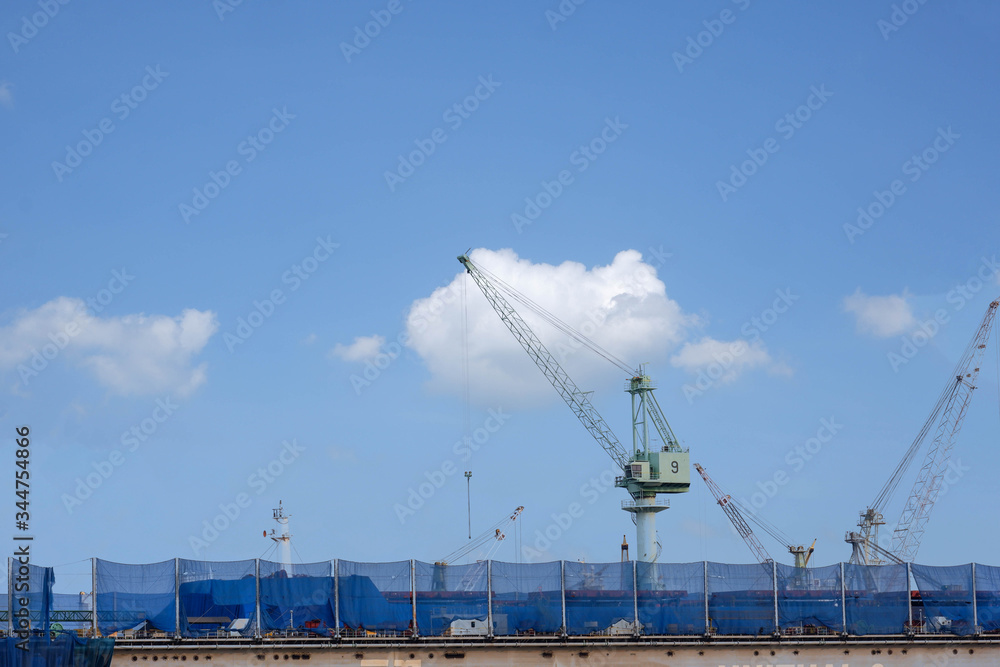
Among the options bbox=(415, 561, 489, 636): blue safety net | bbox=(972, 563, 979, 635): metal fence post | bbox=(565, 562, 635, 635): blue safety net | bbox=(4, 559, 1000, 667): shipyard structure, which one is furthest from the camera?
bbox=(972, 563, 979, 635): metal fence post

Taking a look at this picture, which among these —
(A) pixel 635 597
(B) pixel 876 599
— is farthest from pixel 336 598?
(B) pixel 876 599

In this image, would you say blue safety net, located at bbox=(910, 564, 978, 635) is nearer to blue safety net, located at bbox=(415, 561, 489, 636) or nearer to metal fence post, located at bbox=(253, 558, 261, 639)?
blue safety net, located at bbox=(415, 561, 489, 636)

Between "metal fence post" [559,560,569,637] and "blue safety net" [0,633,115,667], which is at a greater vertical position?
"metal fence post" [559,560,569,637]

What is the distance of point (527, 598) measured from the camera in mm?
54781

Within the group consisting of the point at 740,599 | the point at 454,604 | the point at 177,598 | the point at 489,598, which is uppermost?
the point at 177,598

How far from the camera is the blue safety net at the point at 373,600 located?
174 feet

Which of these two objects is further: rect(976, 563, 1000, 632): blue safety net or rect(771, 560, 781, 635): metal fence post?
rect(976, 563, 1000, 632): blue safety net

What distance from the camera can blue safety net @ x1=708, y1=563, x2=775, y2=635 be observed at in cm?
5603

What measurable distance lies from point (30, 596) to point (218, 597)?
8.84 metres

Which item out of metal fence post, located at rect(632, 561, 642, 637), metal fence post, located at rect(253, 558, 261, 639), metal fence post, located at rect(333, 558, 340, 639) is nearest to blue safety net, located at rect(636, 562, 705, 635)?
metal fence post, located at rect(632, 561, 642, 637)

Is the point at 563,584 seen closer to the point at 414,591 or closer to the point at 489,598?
the point at 489,598

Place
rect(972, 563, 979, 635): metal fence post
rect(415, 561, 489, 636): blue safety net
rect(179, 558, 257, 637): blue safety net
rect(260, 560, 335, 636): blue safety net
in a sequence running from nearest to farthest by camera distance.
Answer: rect(179, 558, 257, 637): blue safety net < rect(260, 560, 335, 636): blue safety net < rect(415, 561, 489, 636): blue safety net < rect(972, 563, 979, 635): metal fence post

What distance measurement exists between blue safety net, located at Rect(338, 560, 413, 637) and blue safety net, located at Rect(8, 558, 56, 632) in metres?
14.0

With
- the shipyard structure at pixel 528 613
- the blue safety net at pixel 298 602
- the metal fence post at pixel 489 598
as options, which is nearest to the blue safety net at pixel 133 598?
the shipyard structure at pixel 528 613
